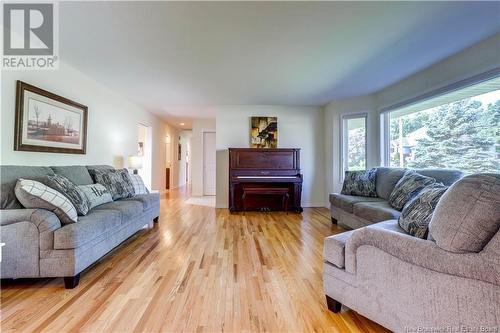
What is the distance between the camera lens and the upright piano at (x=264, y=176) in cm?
465

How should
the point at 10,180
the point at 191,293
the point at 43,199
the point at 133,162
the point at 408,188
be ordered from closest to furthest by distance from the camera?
1. the point at 191,293
2. the point at 43,199
3. the point at 10,180
4. the point at 408,188
5. the point at 133,162

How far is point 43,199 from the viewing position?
6.34 feet

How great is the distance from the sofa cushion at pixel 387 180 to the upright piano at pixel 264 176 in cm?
145

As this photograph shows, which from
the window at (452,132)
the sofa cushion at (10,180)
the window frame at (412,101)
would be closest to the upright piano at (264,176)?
the window frame at (412,101)

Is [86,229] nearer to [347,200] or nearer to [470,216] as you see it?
[470,216]

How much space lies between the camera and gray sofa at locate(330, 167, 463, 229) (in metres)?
2.62

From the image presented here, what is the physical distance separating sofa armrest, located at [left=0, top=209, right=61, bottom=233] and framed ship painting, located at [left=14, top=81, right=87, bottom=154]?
1.02 meters

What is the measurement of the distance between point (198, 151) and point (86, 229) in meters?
5.08

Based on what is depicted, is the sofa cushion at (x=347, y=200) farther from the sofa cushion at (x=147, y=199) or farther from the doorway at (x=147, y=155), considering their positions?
the doorway at (x=147, y=155)

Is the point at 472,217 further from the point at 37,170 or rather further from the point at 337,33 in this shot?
the point at 37,170

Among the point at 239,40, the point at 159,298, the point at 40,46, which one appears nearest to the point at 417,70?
the point at 239,40

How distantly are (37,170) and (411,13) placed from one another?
3.78 meters

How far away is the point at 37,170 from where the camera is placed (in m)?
2.40

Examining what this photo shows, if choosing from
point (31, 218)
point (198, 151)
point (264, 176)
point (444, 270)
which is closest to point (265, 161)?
point (264, 176)
